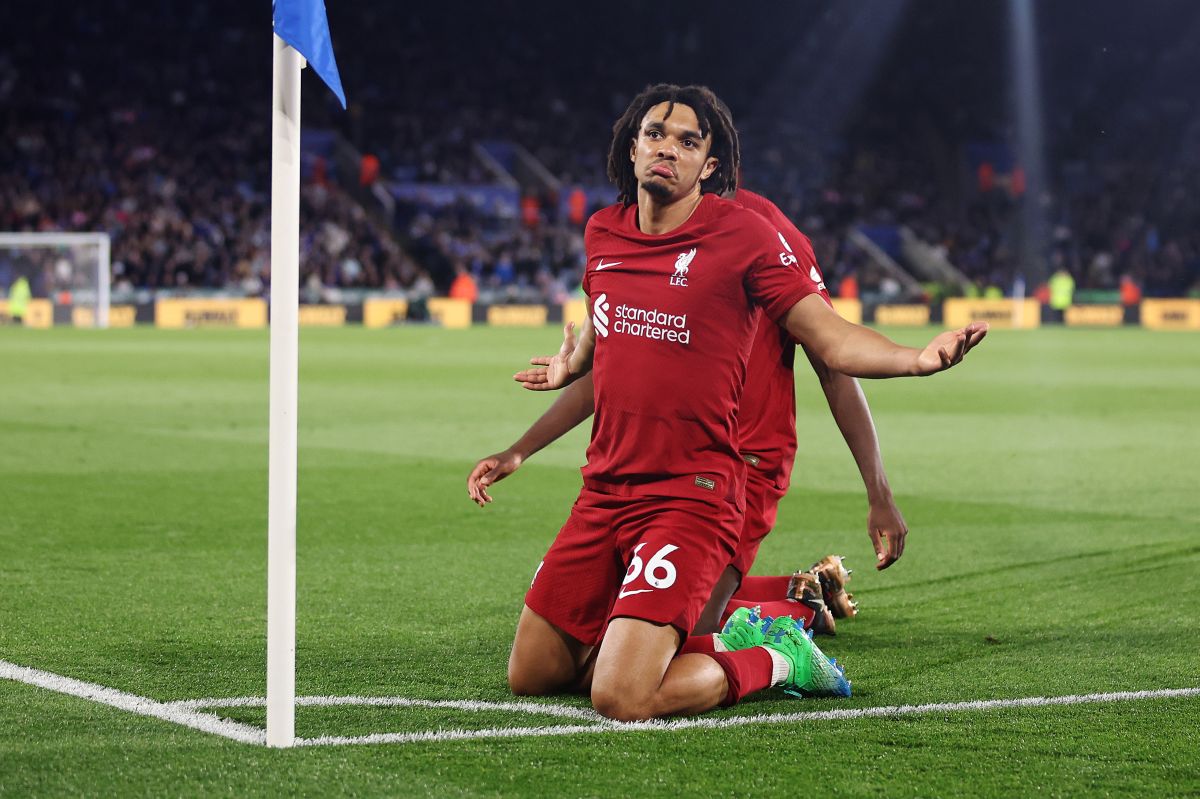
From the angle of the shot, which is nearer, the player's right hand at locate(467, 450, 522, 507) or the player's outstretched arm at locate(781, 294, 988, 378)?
the player's outstretched arm at locate(781, 294, 988, 378)

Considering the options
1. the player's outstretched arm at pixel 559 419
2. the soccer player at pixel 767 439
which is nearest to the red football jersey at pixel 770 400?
the soccer player at pixel 767 439

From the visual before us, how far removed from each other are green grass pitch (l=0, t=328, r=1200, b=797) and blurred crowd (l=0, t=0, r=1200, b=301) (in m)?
Answer: 28.5

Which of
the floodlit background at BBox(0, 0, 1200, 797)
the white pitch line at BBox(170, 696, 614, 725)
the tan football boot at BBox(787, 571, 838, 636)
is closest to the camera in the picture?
the floodlit background at BBox(0, 0, 1200, 797)

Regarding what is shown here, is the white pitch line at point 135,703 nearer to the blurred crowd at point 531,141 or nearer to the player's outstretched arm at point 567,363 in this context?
the player's outstretched arm at point 567,363

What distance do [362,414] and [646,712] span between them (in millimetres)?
12835

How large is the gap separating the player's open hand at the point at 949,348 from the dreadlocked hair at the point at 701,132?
3.86 ft

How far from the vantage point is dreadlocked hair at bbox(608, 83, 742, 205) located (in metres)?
5.23

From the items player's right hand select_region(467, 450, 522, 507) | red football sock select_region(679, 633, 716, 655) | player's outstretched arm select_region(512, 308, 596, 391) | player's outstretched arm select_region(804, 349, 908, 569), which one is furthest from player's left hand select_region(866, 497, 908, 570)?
player's right hand select_region(467, 450, 522, 507)

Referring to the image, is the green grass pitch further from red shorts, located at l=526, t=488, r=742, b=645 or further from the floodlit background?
red shorts, located at l=526, t=488, r=742, b=645

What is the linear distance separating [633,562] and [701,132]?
1312mm

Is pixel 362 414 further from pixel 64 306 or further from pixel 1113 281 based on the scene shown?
pixel 1113 281

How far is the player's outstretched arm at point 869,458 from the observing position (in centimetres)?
550

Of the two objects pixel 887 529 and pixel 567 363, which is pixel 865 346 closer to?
pixel 887 529

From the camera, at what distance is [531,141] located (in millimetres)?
53844
